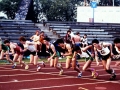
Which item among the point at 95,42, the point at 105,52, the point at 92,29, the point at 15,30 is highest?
the point at 95,42

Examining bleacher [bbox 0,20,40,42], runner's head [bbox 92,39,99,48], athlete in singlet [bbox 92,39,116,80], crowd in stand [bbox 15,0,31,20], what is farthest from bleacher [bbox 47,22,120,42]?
runner's head [bbox 92,39,99,48]

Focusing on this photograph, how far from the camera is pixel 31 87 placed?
923cm

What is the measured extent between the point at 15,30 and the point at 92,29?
9313mm

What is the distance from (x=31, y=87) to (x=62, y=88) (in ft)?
3.38

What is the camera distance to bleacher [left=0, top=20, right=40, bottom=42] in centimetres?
2693

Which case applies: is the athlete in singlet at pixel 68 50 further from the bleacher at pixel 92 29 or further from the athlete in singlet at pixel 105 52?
the bleacher at pixel 92 29

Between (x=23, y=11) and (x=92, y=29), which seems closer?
(x=92, y=29)

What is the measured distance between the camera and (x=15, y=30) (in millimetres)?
28922

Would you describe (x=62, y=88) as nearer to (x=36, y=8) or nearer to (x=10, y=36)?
(x=10, y=36)

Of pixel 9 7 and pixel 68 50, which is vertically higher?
pixel 9 7

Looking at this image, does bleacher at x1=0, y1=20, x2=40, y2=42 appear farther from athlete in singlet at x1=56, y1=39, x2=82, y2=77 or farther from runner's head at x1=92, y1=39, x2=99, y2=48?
runner's head at x1=92, y1=39, x2=99, y2=48

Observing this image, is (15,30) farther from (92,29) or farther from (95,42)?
(95,42)

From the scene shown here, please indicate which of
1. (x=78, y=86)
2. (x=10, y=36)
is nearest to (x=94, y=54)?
(x=78, y=86)

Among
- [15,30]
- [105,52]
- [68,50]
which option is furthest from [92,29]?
[105,52]
